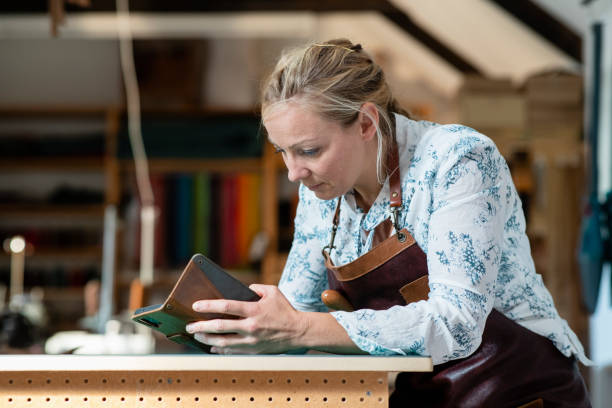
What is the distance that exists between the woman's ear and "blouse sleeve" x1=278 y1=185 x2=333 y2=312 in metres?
0.23

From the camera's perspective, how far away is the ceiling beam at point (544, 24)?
5125mm

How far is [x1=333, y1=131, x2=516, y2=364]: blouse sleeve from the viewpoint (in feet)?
4.19

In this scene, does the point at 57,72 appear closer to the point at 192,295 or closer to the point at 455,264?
the point at 192,295

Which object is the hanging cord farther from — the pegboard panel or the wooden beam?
the pegboard panel

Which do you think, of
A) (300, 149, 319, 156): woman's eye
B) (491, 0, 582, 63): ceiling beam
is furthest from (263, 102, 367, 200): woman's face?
(491, 0, 582, 63): ceiling beam

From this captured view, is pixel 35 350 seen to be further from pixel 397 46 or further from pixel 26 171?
pixel 397 46

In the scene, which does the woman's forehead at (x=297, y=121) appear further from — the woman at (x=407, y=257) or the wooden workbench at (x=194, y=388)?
the wooden workbench at (x=194, y=388)

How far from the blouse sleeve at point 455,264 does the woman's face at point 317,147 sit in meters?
0.17

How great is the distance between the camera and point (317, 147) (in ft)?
4.97

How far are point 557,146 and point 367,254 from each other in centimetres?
416

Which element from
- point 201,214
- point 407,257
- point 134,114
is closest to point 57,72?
point 134,114

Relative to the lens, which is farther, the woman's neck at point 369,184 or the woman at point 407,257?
the woman's neck at point 369,184

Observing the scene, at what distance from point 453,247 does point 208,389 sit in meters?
0.48

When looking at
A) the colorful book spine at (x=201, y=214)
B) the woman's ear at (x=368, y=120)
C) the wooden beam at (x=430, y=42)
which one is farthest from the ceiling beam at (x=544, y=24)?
the woman's ear at (x=368, y=120)
